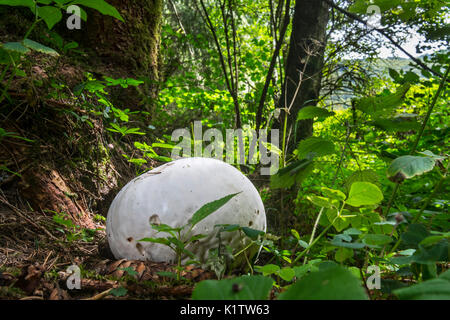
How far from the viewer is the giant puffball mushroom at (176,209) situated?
1354mm

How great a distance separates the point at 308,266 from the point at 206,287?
60 cm

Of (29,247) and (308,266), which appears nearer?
(308,266)

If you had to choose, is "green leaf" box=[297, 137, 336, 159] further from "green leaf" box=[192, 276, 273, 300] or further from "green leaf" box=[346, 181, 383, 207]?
"green leaf" box=[192, 276, 273, 300]

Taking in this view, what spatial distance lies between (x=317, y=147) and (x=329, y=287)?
0.87 metres

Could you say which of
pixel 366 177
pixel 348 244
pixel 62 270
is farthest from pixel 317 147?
pixel 62 270

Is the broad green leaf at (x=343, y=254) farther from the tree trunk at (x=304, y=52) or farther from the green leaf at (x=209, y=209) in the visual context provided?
A: the tree trunk at (x=304, y=52)

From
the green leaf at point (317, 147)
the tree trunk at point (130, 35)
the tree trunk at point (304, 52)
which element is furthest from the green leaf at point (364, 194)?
the tree trunk at point (130, 35)

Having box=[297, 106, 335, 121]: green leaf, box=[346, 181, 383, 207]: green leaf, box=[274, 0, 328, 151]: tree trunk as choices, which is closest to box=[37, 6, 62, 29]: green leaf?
box=[297, 106, 335, 121]: green leaf

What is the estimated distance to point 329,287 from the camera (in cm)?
45

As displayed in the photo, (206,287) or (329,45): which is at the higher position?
(329,45)

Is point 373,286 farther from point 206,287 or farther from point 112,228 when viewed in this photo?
point 112,228

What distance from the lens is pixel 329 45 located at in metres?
5.82

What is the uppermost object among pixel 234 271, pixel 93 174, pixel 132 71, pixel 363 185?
pixel 132 71
